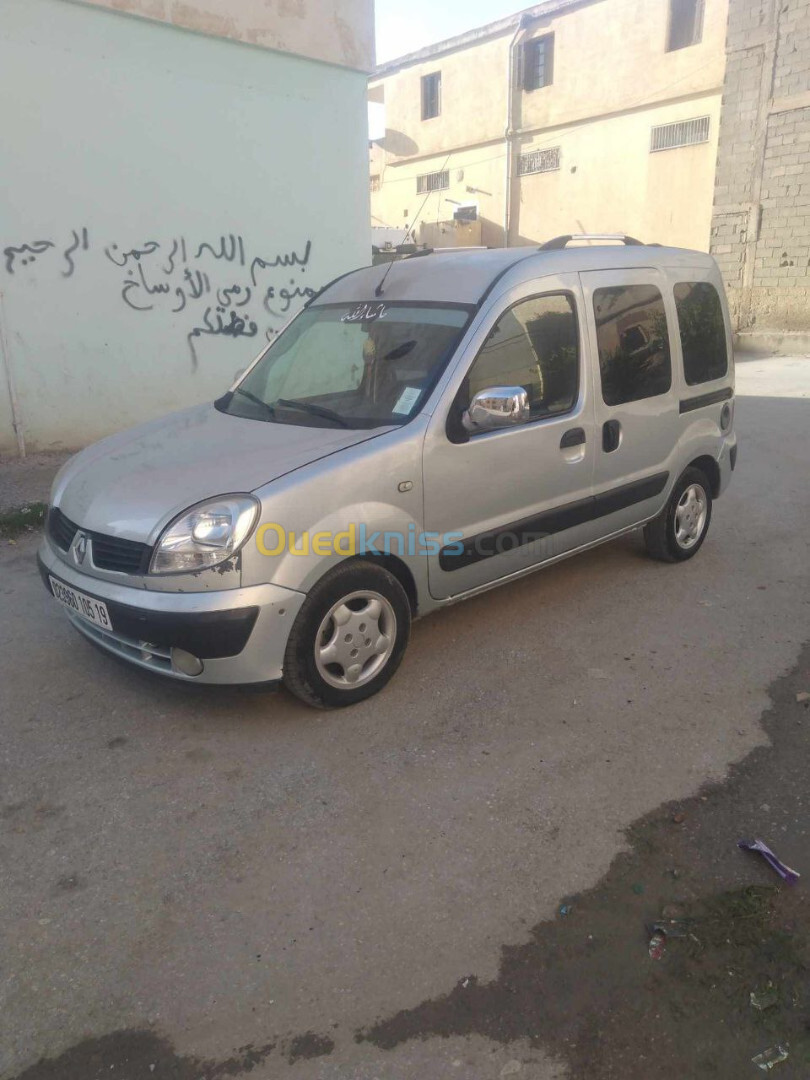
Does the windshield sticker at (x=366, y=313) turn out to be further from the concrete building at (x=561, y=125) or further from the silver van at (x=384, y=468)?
the concrete building at (x=561, y=125)

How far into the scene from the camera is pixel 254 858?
270cm

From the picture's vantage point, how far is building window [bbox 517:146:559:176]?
24.4 metres

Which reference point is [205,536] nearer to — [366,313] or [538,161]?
[366,313]

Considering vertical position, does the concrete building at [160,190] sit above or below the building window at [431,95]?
below

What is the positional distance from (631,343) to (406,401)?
158cm

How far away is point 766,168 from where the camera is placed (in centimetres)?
1789

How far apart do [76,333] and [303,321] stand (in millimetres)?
4177

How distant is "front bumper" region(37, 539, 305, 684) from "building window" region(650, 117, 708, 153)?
21783mm

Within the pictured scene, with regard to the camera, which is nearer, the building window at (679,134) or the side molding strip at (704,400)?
the side molding strip at (704,400)

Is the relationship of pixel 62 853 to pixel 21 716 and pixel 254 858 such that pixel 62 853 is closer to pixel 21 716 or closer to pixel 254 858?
pixel 254 858

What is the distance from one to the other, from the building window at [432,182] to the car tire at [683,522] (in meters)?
25.4

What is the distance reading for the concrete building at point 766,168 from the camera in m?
17.2

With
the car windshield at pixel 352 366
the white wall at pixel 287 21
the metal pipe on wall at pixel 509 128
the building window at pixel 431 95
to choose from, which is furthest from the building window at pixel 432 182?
the car windshield at pixel 352 366

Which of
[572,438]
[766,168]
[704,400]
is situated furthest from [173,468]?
[766,168]
